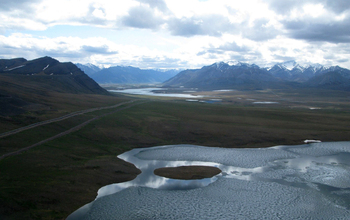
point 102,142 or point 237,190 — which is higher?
point 102,142

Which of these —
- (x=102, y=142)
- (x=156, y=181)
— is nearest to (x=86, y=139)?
(x=102, y=142)

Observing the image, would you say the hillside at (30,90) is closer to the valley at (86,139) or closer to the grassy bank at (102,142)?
the valley at (86,139)

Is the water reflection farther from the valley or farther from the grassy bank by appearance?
the grassy bank

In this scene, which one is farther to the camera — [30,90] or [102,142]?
[30,90]

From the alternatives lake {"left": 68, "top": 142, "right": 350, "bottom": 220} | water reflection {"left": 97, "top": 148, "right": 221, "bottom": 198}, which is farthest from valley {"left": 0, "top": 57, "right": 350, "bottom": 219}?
lake {"left": 68, "top": 142, "right": 350, "bottom": 220}

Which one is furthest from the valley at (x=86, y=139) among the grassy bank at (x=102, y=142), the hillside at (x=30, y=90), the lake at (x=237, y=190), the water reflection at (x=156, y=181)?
the lake at (x=237, y=190)

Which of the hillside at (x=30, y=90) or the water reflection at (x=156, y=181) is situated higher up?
the hillside at (x=30, y=90)

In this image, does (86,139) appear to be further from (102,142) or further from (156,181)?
(156,181)
